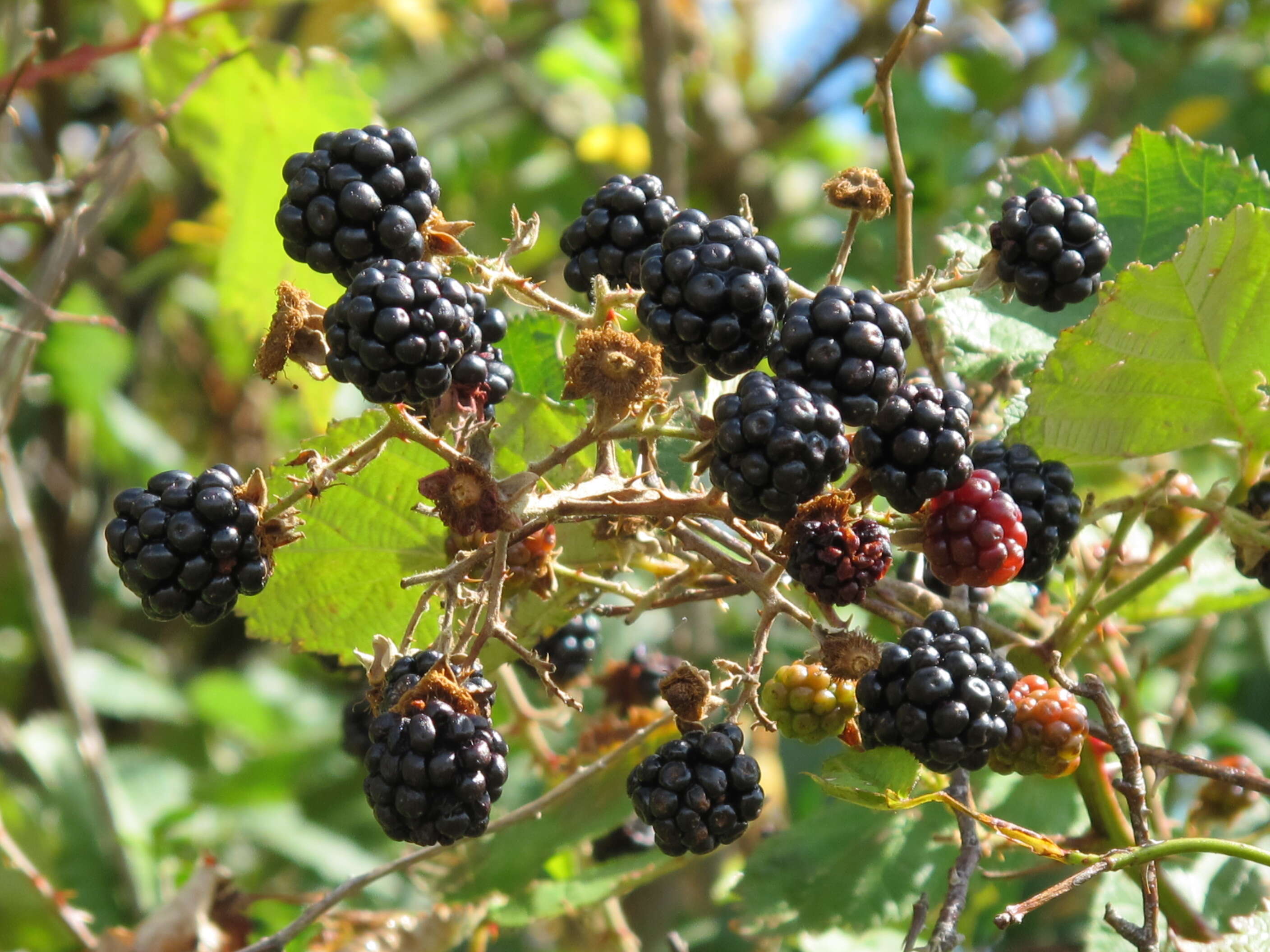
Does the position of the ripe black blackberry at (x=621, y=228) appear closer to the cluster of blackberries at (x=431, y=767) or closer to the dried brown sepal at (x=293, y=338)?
the dried brown sepal at (x=293, y=338)

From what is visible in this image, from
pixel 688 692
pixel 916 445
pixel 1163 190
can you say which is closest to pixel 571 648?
pixel 688 692

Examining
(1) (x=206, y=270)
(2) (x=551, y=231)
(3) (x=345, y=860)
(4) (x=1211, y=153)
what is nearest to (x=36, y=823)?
(3) (x=345, y=860)

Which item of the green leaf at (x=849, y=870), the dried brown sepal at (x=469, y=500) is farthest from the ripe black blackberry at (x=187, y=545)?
the green leaf at (x=849, y=870)

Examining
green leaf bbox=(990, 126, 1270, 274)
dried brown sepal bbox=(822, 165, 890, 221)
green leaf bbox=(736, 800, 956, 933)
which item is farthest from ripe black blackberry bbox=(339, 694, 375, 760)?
green leaf bbox=(990, 126, 1270, 274)

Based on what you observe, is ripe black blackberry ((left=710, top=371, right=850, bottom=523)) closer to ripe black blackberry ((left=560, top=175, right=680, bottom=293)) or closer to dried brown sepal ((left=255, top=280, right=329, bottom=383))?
ripe black blackberry ((left=560, top=175, right=680, bottom=293))

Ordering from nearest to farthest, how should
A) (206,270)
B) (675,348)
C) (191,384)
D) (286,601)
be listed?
(675,348)
(286,601)
(206,270)
(191,384)

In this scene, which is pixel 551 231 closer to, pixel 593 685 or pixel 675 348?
pixel 593 685
